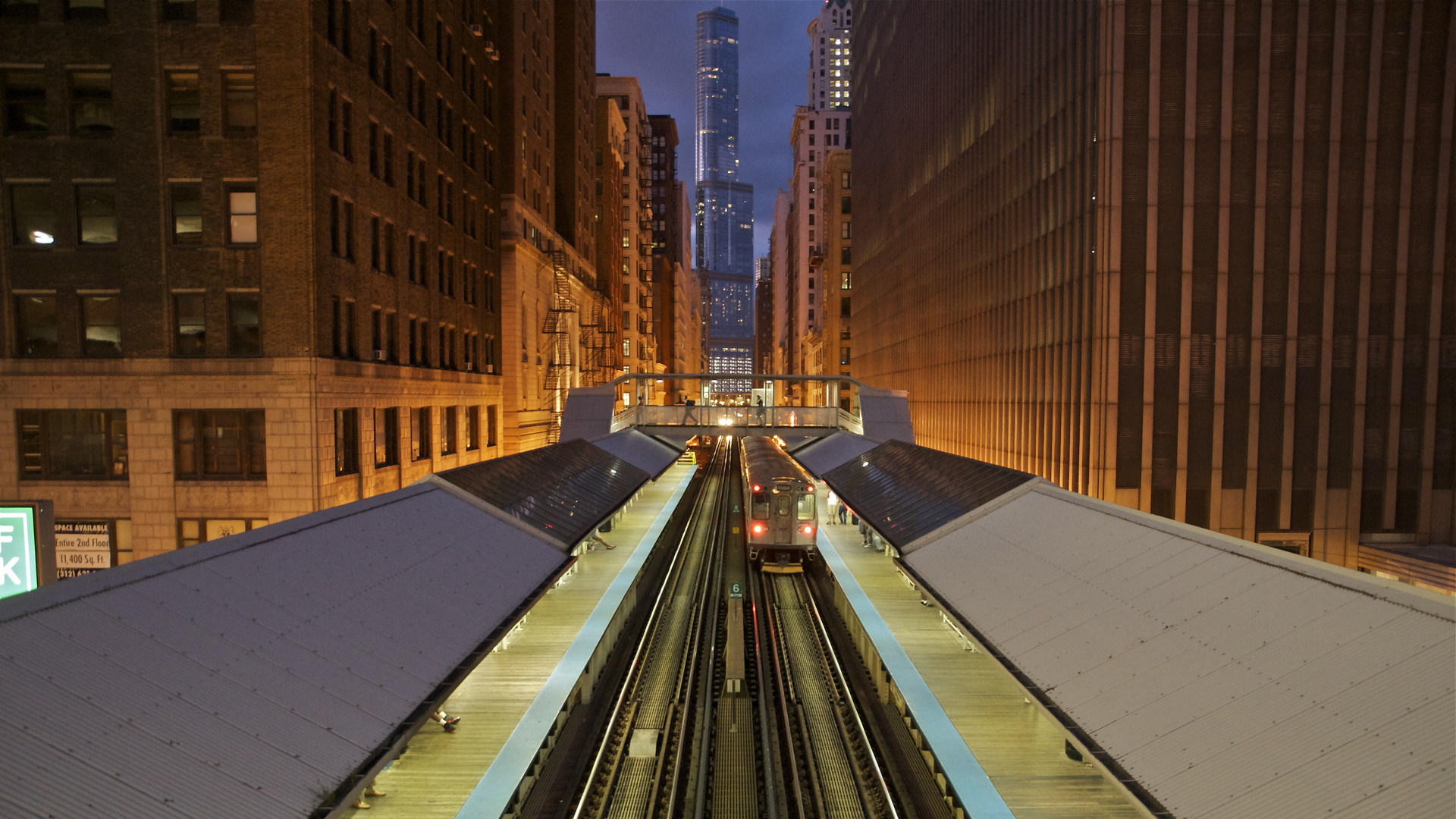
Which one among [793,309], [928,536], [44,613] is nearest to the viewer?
[44,613]

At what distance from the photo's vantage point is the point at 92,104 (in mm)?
22203

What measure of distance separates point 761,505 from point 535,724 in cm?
1469

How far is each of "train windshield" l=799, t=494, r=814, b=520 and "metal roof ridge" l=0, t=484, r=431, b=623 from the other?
16852 millimetres

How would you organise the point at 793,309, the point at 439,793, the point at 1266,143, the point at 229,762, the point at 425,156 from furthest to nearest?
the point at 793,309, the point at 425,156, the point at 1266,143, the point at 439,793, the point at 229,762

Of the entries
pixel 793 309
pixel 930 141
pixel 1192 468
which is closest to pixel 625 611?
pixel 1192 468

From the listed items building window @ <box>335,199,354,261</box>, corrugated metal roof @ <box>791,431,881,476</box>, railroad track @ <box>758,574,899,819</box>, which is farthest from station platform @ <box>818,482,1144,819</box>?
building window @ <box>335,199,354,261</box>

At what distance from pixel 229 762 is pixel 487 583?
20.7 ft

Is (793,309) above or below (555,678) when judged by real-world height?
above

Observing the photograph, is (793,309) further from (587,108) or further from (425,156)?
(425,156)

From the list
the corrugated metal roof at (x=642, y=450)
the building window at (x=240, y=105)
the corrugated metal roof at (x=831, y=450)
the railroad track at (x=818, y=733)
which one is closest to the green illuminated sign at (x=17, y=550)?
the railroad track at (x=818, y=733)

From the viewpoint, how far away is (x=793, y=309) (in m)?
142

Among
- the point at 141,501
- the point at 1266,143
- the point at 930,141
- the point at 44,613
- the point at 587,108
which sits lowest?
the point at 141,501

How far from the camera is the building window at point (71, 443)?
22.4 m

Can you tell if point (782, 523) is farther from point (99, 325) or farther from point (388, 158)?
point (99, 325)
